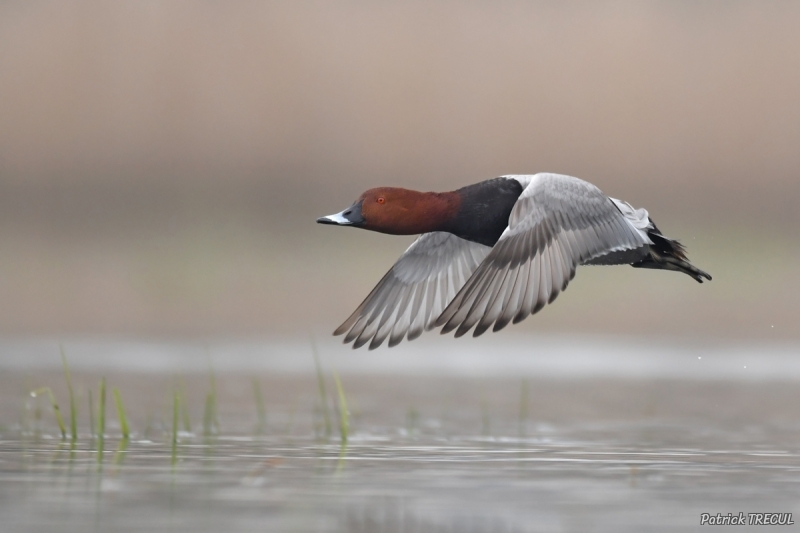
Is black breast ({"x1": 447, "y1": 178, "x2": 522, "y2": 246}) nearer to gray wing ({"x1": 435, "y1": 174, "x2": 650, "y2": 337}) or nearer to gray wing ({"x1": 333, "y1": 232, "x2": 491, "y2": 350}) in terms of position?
gray wing ({"x1": 435, "y1": 174, "x2": 650, "y2": 337})

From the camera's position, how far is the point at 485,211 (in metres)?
7.86

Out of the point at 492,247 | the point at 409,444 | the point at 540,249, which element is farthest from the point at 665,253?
the point at 409,444

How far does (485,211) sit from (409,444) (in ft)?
4.32

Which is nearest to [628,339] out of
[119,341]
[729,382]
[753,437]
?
[729,382]

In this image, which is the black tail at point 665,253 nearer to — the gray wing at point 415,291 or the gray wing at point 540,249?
the gray wing at point 540,249

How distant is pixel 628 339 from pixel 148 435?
7.99 meters

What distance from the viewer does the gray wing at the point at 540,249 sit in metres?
6.80

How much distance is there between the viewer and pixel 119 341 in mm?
13586

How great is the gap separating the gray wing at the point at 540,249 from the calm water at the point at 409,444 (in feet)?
2.34

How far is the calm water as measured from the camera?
5.34 meters

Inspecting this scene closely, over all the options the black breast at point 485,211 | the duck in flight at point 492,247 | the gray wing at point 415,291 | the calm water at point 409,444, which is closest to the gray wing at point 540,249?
the duck in flight at point 492,247

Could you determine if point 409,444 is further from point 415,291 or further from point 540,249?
point 540,249

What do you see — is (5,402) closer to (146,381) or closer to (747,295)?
(146,381)

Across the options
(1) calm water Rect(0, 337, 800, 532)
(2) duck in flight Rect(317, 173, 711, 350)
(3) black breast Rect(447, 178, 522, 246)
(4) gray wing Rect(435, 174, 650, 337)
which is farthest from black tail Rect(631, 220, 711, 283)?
(1) calm water Rect(0, 337, 800, 532)
